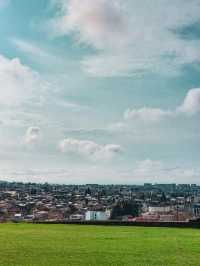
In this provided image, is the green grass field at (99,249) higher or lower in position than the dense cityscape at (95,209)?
lower

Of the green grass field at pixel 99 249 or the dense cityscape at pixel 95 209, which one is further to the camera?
the dense cityscape at pixel 95 209

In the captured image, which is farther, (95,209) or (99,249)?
(95,209)

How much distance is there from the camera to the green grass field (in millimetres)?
13492

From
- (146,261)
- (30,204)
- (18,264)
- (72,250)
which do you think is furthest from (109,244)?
(30,204)

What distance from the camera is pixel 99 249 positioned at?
15867 mm

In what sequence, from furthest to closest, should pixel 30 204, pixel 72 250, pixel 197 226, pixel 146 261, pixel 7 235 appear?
1. pixel 30 204
2. pixel 197 226
3. pixel 7 235
4. pixel 72 250
5. pixel 146 261

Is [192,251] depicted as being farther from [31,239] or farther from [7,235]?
[7,235]

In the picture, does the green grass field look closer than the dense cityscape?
A: Yes

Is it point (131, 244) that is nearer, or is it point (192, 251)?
point (192, 251)

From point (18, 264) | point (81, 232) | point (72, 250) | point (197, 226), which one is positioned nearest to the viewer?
point (18, 264)

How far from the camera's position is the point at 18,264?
12.6 m

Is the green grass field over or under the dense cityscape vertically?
under

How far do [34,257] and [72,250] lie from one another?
1852 millimetres

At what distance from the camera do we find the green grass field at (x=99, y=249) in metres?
13.5
